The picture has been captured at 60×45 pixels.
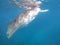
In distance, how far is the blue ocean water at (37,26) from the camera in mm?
8023

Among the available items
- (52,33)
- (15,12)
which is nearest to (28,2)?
(15,12)

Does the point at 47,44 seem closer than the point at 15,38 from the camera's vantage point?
No

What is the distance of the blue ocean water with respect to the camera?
8023 millimetres

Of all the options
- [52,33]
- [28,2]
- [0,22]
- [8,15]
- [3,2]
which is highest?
[52,33]

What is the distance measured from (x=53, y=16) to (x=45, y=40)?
6595 millimetres

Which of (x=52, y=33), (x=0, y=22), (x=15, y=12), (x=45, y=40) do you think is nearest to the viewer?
(x=15, y=12)

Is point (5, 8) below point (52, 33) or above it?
below

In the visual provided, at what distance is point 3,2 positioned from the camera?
7367mm

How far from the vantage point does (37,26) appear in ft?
45.0

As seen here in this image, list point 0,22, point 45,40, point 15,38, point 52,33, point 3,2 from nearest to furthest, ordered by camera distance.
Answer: point 3,2 < point 0,22 < point 15,38 < point 52,33 < point 45,40

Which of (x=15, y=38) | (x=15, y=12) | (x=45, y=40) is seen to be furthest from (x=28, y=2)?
(x=45, y=40)

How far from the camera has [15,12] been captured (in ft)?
27.9

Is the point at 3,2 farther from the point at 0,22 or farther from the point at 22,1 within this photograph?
the point at 0,22

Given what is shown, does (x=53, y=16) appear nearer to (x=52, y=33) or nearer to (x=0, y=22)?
(x=0, y=22)
